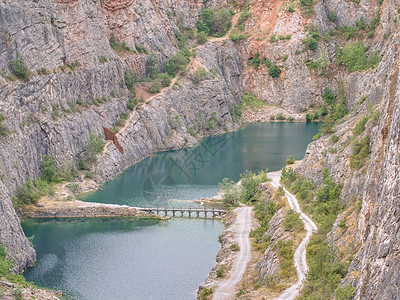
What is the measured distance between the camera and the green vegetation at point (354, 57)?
14288 cm

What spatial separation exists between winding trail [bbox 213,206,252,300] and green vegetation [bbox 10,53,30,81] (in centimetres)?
4096

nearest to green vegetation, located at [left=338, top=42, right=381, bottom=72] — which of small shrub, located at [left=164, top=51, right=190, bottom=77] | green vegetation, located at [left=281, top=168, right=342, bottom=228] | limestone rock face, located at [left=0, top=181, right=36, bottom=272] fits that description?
small shrub, located at [left=164, top=51, right=190, bottom=77]

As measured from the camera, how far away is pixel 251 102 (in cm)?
16712

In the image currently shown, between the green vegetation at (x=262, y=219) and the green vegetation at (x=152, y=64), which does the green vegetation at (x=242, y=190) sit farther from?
the green vegetation at (x=152, y=64)

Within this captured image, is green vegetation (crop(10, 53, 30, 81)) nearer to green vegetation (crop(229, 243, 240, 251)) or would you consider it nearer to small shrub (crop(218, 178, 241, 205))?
small shrub (crop(218, 178, 241, 205))

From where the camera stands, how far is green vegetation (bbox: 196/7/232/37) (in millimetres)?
167625

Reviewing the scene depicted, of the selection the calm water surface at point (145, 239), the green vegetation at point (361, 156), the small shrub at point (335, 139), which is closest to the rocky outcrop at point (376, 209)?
the green vegetation at point (361, 156)

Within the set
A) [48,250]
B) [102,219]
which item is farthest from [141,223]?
[48,250]

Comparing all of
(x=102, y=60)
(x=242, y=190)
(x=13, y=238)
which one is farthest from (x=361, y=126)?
(x=102, y=60)

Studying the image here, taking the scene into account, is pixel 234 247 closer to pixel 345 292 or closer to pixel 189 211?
pixel 189 211

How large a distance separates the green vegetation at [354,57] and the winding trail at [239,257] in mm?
73059

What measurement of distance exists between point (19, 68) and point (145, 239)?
3811 cm

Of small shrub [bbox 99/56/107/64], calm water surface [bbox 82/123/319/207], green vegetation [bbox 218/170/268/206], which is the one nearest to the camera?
green vegetation [bbox 218/170/268/206]

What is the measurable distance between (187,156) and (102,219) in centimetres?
4259
